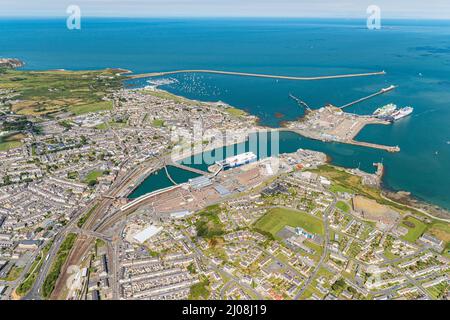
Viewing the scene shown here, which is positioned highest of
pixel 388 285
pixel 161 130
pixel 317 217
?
pixel 161 130

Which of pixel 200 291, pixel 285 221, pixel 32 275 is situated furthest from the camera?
pixel 285 221

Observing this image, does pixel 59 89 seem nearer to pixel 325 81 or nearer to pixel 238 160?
pixel 238 160

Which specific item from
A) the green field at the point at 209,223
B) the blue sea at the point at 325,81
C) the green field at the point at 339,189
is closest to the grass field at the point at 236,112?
the blue sea at the point at 325,81

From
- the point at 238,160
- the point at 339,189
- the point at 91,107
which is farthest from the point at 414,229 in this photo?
the point at 91,107

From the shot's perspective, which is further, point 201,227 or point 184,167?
point 184,167

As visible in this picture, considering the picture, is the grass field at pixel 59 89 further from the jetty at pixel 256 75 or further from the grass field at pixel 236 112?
the grass field at pixel 236 112

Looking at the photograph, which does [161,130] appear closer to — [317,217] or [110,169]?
[110,169]
